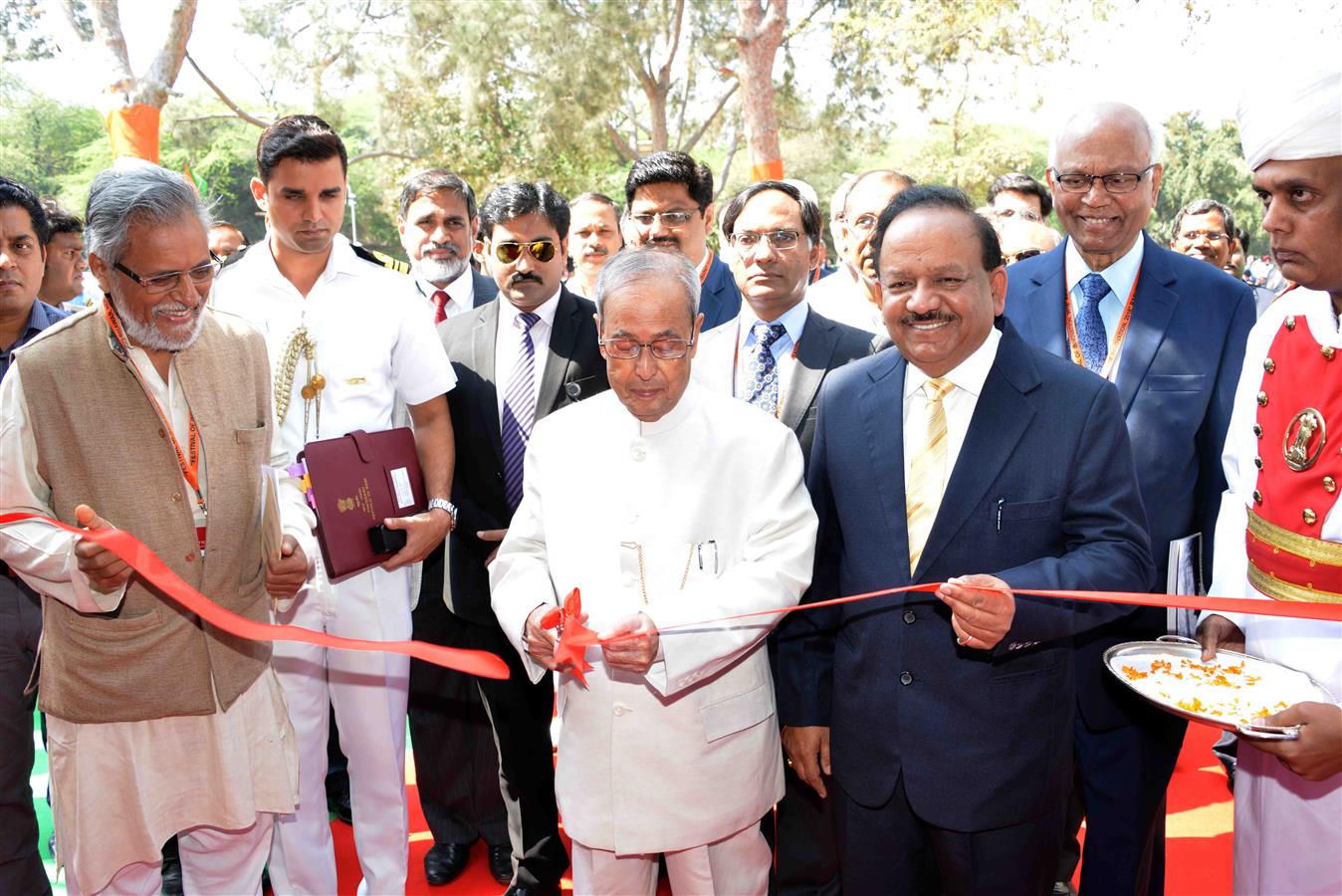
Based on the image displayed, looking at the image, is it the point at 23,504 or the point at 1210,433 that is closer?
the point at 23,504

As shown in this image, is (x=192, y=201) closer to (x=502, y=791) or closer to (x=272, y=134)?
(x=272, y=134)

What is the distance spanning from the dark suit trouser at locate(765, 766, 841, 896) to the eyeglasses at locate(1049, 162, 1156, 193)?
2.11m

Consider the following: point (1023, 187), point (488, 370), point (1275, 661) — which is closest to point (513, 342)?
point (488, 370)

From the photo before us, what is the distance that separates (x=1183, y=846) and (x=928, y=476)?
2.67 meters

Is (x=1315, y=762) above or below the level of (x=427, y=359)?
below

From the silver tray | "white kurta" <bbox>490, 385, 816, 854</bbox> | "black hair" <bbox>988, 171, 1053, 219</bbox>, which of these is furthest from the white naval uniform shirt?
"black hair" <bbox>988, 171, 1053, 219</bbox>

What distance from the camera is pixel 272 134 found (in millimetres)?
3588

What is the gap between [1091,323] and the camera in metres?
3.29

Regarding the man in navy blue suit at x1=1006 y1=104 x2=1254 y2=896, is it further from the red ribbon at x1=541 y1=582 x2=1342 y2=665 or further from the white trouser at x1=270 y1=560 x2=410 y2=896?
the white trouser at x1=270 y1=560 x2=410 y2=896

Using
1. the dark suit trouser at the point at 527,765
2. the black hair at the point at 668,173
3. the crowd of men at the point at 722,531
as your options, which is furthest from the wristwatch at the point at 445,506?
the black hair at the point at 668,173

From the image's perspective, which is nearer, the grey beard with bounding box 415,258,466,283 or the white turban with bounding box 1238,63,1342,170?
the white turban with bounding box 1238,63,1342,170

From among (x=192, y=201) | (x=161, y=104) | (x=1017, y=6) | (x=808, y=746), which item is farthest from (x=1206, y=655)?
(x=1017, y=6)

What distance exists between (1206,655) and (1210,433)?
81cm

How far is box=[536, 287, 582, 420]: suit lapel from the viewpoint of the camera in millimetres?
3799
